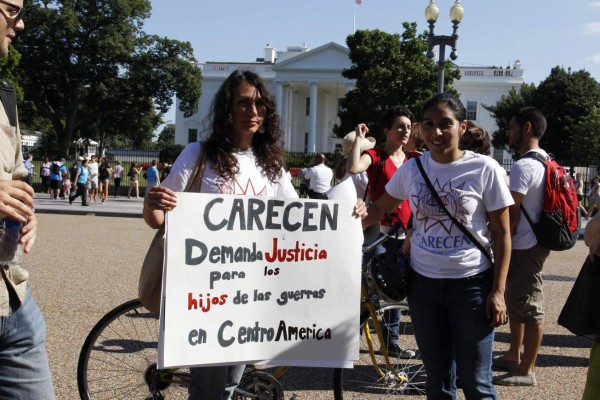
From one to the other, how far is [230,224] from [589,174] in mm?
36269

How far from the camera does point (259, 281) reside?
2.88 meters

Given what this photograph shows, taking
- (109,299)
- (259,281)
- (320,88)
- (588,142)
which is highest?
(320,88)

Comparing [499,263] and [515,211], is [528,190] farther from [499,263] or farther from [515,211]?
[499,263]

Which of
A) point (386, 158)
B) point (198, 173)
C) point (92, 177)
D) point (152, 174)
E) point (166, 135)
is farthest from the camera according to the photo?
point (166, 135)

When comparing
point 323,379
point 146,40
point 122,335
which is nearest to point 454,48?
point 323,379

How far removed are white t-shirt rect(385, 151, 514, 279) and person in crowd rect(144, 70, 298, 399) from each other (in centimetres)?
65

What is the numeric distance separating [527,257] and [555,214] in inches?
14.7

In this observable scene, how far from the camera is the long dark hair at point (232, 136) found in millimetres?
2898

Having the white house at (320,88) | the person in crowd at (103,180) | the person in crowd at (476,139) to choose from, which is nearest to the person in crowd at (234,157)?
the person in crowd at (476,139)

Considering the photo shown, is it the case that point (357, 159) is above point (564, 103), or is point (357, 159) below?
below

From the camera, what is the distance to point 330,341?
3.02m

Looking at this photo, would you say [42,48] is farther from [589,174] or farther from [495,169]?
[495,169]

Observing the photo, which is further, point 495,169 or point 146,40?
point 146,40

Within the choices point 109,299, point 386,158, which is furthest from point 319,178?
point 386,158
